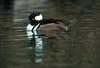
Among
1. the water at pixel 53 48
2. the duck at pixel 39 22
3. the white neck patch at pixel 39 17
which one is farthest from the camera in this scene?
the white neck patch at pixel 39 17

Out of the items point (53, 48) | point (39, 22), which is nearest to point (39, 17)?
point (39, 22)

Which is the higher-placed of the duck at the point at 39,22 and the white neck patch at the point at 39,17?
the white neck patch at the point at 39,17

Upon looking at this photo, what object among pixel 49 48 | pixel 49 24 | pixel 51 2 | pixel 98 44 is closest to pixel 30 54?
pixel 49 48

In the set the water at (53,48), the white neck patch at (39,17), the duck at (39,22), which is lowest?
the water at (53,48)

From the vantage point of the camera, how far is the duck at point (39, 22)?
7325mm

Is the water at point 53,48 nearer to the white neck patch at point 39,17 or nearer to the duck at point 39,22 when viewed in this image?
the duck at point 39,22

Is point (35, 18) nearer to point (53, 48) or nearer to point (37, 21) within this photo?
point (37, 21)

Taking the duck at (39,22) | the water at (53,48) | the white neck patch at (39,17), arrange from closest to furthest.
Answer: the water at (53,48)
the duck at (39,22)
the white neck patch at (39,17)

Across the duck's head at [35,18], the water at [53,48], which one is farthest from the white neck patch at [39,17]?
the water at [53,48]

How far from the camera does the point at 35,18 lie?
798 centimetres

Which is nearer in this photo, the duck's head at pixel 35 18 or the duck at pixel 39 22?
the duck at pixel 39 22

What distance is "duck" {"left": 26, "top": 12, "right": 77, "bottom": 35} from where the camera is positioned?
7325mm

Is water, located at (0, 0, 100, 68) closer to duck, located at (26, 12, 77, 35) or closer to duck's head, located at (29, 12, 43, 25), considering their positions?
duck, located at (26, 12, 77, 35)

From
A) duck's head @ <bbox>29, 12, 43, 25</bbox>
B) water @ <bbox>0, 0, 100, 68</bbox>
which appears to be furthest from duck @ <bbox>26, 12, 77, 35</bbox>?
water @ <bbox>0, 0, 100, 68</bbox>
